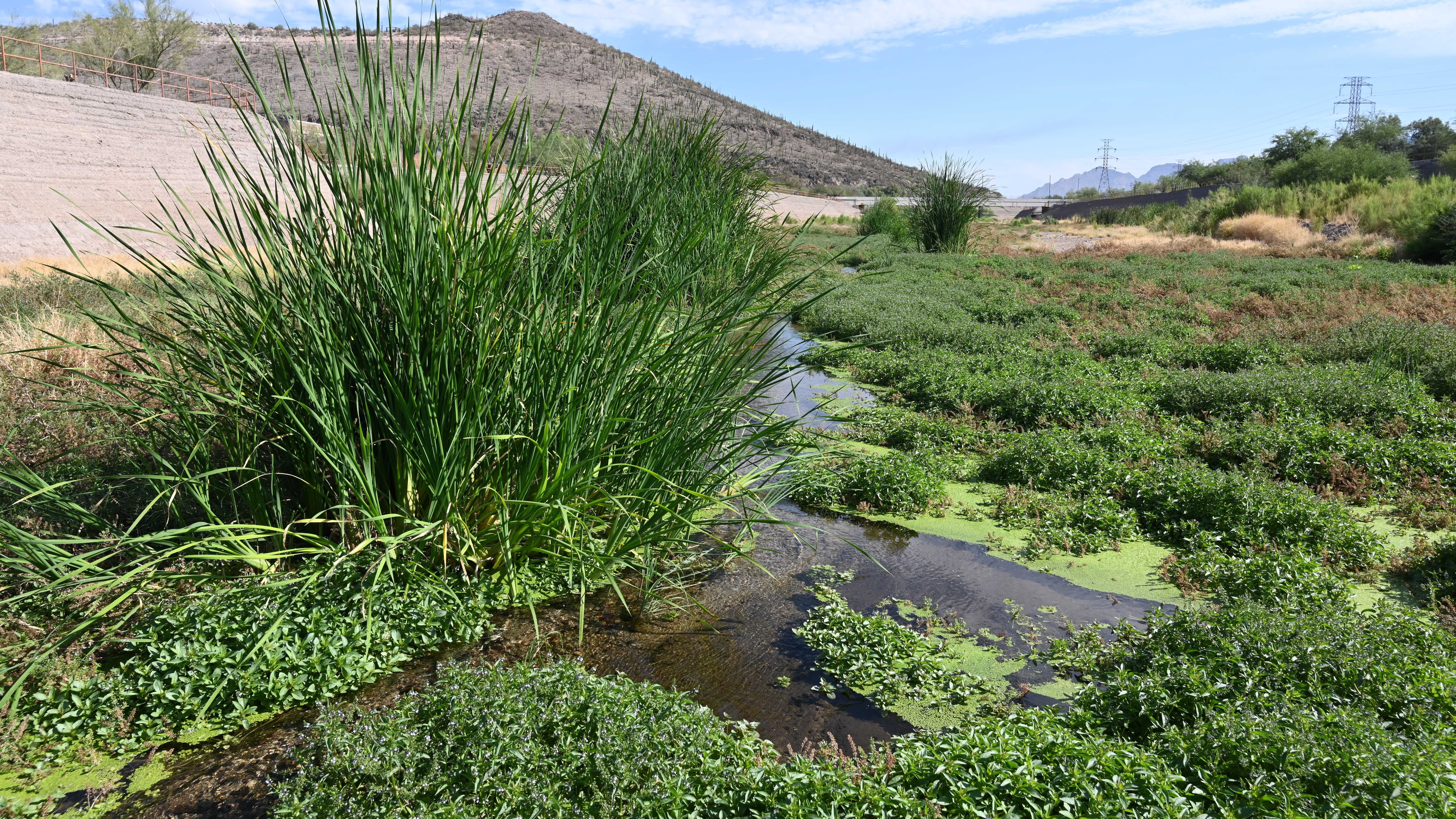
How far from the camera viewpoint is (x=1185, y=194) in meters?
41.2

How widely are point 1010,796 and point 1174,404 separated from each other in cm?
560

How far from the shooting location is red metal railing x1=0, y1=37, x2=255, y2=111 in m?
19.5

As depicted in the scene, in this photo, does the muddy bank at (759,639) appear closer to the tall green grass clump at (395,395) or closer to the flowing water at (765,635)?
the flowing water at (765,635)

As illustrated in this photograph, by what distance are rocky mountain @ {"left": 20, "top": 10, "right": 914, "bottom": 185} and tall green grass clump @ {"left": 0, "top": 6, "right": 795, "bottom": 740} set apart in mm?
52720

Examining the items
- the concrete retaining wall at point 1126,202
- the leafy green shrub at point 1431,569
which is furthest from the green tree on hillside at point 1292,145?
the leafy green shrub at point 1431,569

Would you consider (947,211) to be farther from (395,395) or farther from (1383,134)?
(1383,134)

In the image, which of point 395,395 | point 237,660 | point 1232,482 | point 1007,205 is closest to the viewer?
point 237,660

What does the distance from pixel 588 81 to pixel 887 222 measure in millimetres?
57572

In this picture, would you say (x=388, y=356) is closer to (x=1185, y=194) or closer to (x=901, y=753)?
(x=901, y=753)

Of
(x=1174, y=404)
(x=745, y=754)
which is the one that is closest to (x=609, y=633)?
(x=745, y=754)

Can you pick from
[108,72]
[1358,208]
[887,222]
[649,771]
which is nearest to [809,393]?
[649,771]

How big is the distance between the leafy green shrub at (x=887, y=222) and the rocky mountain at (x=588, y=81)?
28598 millimetres

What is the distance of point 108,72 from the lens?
2295cm

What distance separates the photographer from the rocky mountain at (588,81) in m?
61.5
